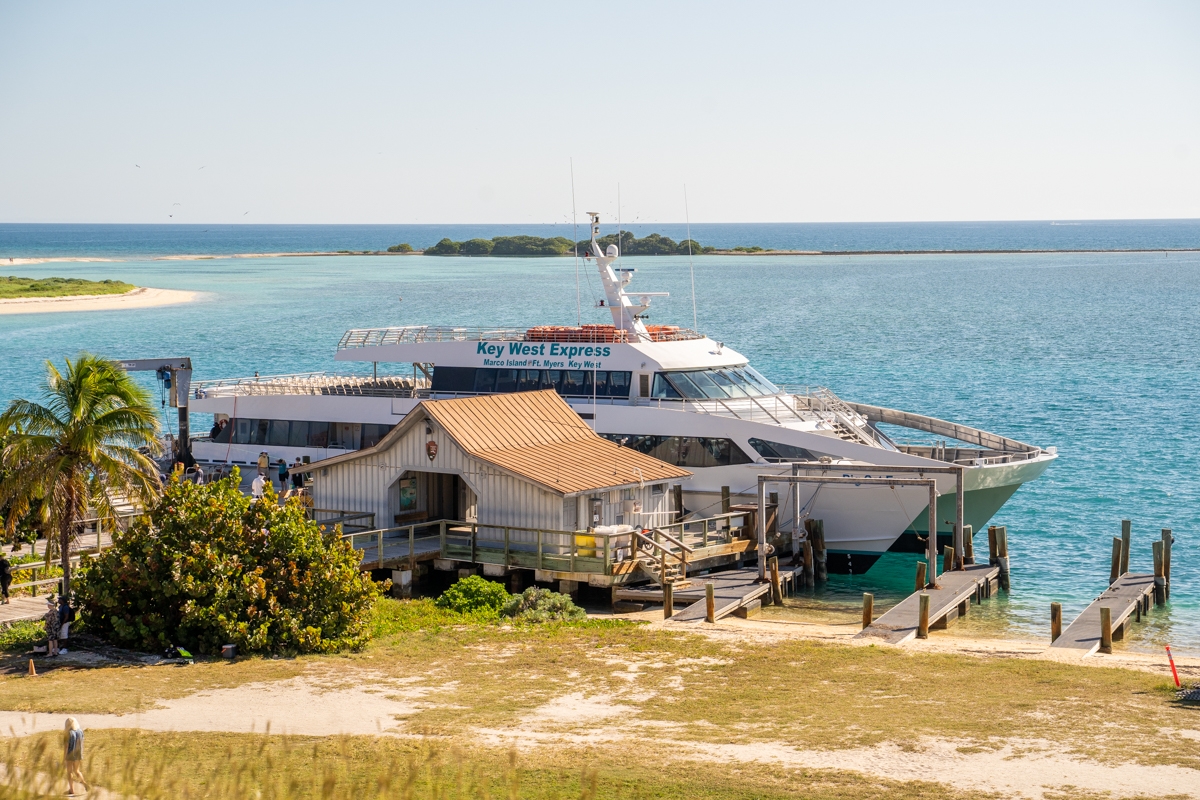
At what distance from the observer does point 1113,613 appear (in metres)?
25.3

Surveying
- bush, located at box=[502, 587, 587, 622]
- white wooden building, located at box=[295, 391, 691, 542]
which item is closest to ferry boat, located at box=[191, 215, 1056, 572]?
white wooden building, located at box=[295, 391, 691, 542]

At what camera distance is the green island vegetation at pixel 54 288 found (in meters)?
127

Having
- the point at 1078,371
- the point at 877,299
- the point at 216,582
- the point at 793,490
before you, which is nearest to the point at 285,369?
the point at 1078,371

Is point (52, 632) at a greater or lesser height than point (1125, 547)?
greater

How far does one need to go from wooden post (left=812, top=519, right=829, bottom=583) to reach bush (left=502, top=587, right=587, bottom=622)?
24.2 feet

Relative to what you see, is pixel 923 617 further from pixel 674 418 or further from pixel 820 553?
pixel 674 418

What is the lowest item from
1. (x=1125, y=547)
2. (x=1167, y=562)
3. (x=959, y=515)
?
(x=1167, y=562)

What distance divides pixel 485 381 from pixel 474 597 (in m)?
10.4

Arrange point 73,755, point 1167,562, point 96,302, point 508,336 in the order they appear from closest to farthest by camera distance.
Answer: point 73,755 → point 1167,562 → point 508,336 → point 96,302

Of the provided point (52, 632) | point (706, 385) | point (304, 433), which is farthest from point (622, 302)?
point (52, 632)

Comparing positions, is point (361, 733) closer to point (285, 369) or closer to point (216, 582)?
point (216, 582)

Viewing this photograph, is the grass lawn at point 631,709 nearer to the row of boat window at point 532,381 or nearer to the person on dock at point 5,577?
the person on dock at point 5,577

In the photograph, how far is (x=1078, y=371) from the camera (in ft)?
234

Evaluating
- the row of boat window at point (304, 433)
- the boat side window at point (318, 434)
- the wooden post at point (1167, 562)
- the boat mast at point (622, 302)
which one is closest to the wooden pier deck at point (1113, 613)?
the wooden post at point (1167, 562)
